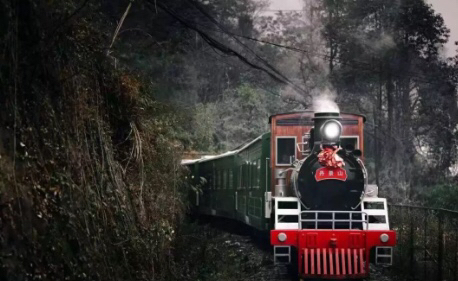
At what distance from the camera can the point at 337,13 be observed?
1145 inches

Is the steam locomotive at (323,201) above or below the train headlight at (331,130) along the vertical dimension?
below

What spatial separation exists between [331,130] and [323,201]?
45.1 inches

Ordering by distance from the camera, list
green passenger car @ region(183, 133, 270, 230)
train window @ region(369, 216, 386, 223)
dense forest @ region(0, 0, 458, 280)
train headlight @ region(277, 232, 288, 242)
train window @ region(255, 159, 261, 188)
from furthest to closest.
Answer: train window @ region(255, 159, 261, 188) < green passenger car @ region(183, 133, 270, 230) < train window @ region(369, 216, 386, 223) < train headlight @ region(277, 232, 288, 242) < dense forest @ region(0, 0, 458, 280)

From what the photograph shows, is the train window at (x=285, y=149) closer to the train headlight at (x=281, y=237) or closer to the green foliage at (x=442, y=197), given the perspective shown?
the train headlight at (x=281, y=237)

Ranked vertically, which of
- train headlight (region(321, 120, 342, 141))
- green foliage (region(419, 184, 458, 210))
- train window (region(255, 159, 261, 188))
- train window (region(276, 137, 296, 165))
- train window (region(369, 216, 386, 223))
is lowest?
green foliage (region(419, 184, 458, 210))

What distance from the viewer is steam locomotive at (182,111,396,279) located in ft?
34.2

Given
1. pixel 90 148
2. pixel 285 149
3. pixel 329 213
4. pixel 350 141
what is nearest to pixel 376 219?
pixel 329 213

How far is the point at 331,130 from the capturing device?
1046 centimetres

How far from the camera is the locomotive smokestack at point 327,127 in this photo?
10.4 meters

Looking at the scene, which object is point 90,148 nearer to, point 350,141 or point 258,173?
point 350,141

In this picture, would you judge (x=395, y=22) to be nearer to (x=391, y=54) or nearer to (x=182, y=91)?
(x=391, y=54)

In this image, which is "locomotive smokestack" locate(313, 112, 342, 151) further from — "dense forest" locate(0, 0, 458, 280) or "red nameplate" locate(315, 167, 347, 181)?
"dense forest" locate(0, 0, 458, 280)

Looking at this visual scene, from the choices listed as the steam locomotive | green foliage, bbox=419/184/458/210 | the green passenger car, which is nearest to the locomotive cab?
the steam locomotive

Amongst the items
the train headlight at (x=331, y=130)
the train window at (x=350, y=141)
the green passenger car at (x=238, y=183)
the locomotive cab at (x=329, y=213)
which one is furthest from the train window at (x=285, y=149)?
the train headlight at (x=331, y=130)
